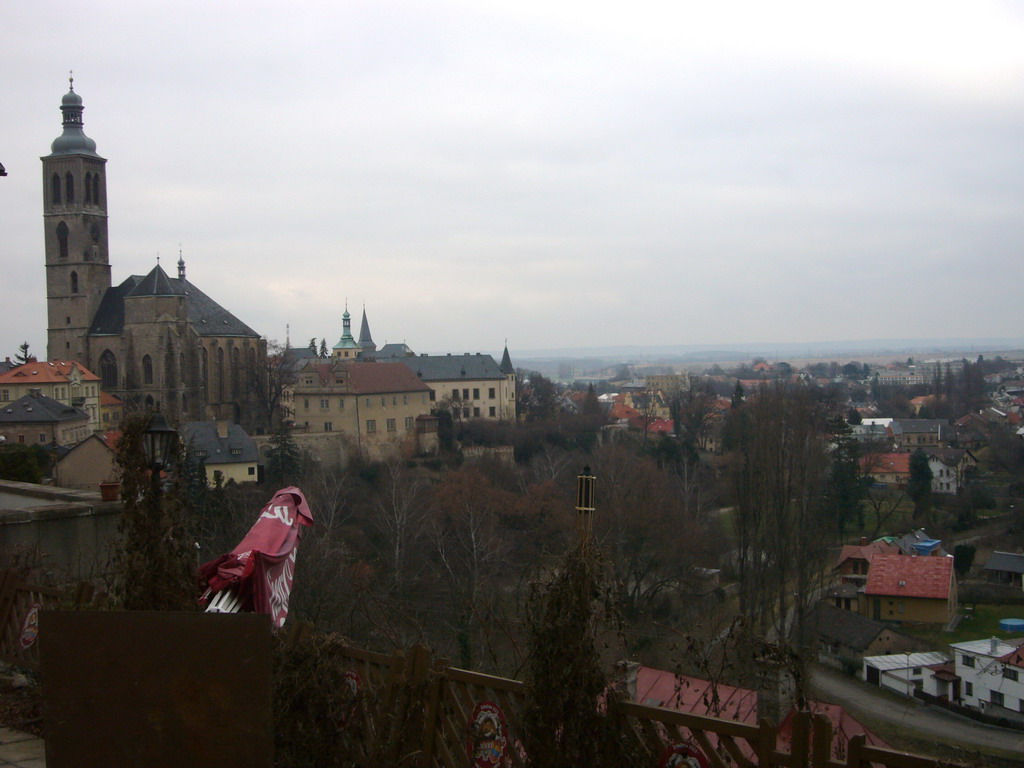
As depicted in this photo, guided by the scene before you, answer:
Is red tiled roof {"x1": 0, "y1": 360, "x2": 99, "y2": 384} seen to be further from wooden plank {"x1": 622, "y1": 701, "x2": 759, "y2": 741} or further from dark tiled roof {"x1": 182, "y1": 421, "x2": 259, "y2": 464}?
wooden plank {"x1": 622, "y1": 701, "x2": 759, "y2": 741}

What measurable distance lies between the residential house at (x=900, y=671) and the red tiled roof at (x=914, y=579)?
6317mm

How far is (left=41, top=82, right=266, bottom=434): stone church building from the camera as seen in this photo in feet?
197

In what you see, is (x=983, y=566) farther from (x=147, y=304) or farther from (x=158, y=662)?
(x=147, y=304)

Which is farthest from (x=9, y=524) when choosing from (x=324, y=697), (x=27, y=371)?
(x=27, y=371)

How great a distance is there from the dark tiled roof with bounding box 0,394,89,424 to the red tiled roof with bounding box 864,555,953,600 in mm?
40983

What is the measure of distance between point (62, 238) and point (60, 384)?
11.6 m

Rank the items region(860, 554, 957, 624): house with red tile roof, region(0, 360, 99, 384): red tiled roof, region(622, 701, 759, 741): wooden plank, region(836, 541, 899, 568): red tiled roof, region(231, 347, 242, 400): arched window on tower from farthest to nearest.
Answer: region(231, 347, 242, 400): arched window on tower, region(0, 360, 99, 384): red tiled roof, region(836, 541, 899, 568): red tiled roof, region(860, 554, 957, 624): house with red tile roof, region(622, 701, 759, 741): wooden plank

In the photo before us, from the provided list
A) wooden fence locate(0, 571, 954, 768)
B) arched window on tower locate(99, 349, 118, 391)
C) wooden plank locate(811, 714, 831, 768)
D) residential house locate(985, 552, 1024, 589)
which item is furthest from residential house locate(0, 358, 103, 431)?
wooden plank locate(811, 714, 831, 768)

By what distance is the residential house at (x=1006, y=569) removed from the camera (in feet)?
123

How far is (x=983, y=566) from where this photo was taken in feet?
132

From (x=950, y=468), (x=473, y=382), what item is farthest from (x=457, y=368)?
(x=950, y=468)

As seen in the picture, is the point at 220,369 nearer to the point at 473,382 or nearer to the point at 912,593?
the point at 473,382

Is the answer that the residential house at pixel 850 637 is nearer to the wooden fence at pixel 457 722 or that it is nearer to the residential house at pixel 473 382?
the wooden fence at pixel 457 722

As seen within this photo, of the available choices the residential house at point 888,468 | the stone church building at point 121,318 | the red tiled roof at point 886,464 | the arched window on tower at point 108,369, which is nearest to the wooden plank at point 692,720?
the red tiled roof at point 886,464
